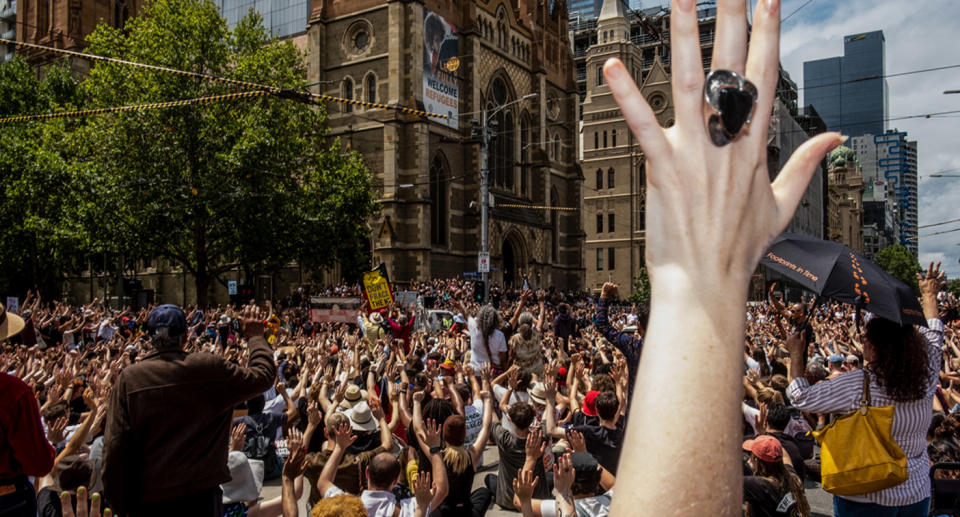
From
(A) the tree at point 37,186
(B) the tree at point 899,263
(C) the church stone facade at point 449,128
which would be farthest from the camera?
(B) the tree at point 899,263

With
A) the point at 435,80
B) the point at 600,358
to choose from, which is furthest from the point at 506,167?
the point at 600,358

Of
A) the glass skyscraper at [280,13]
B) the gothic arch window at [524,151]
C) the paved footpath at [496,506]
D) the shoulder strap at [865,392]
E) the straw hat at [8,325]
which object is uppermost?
the glass skyscraper at [280,13]

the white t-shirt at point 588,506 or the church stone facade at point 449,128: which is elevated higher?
the church stone facade at point 449,128

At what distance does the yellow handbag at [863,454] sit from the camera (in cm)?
322

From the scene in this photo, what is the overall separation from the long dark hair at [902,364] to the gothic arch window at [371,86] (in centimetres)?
3484

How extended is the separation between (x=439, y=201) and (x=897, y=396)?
35.2m

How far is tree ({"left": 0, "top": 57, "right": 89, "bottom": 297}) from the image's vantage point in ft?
94.1

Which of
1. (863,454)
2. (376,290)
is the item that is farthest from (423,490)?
(376,290)

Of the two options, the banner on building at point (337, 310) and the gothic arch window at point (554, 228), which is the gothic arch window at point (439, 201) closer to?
the gothic arch window at point (554, 228)

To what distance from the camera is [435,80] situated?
36781 mm

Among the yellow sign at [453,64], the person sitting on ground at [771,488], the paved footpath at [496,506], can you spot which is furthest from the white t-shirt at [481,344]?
the yellow sign at [453,64]

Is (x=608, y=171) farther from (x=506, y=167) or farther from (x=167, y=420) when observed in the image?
(x=167, y=420)

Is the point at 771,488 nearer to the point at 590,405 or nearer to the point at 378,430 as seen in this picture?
the point at 590,405

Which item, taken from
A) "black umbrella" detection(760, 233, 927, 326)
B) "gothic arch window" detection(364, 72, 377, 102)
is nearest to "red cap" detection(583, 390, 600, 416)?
"black umbrella" detection(760, 233, 927, 326)
